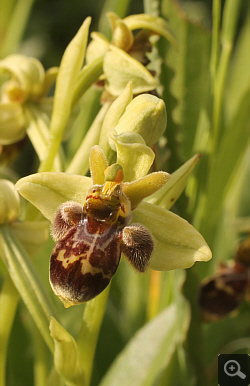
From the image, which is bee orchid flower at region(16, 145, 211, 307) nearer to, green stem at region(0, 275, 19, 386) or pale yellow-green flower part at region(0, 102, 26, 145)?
green stem at region(0, 275, 19, 386)

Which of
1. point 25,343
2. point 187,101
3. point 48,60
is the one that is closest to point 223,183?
point 187,101

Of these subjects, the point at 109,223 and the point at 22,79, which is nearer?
the point at 109,223

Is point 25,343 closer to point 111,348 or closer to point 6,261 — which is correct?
point 111,348

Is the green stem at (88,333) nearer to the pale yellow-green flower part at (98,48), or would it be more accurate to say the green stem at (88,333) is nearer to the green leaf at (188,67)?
the pale yellow-green flower part at (98,48)

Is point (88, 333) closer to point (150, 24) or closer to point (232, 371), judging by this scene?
point (232, 371)

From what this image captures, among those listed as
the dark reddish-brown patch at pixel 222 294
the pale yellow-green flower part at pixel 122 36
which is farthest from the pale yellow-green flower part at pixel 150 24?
the dark reddish-brown patch at pixel 222 294

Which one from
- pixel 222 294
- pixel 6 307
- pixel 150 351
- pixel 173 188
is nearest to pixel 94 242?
pixel 173 188
